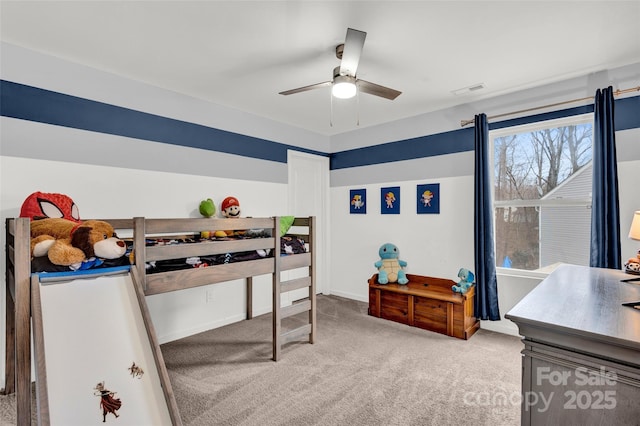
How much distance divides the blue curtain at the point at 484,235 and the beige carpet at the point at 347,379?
1.04 feet

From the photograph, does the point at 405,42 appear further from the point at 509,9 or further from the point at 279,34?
the point at 279,34

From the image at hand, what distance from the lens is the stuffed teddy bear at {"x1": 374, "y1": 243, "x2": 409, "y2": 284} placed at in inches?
147

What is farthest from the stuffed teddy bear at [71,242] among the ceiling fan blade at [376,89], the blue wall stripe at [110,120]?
the ceiling fan blade at [376,89]

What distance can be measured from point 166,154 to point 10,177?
1.10 metres

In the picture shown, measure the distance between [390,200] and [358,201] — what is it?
50cm

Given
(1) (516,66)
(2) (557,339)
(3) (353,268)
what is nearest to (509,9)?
(1) (516,66)

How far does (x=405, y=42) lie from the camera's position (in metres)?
2.22

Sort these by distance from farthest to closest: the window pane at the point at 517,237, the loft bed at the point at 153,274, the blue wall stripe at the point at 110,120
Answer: the window pane at the point at 517,237, the blue wall stripe at the point at 110,120, the loft bed at the point at 153,274

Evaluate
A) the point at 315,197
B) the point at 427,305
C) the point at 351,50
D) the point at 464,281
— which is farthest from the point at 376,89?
the point at 315,197

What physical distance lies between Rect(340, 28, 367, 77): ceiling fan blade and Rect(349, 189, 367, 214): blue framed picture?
2.31 meters

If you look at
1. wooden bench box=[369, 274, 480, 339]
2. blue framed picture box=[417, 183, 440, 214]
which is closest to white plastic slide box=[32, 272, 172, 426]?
wooden bench box=[369, 274, 480, 339]

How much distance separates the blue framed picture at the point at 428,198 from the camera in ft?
12.0

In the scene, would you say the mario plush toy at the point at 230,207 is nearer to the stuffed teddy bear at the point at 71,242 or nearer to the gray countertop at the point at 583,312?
the stuffed teddy bear at the point at 71,242

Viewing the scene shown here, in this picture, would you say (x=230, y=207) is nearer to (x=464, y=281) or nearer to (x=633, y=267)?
(x=464, y=281)
